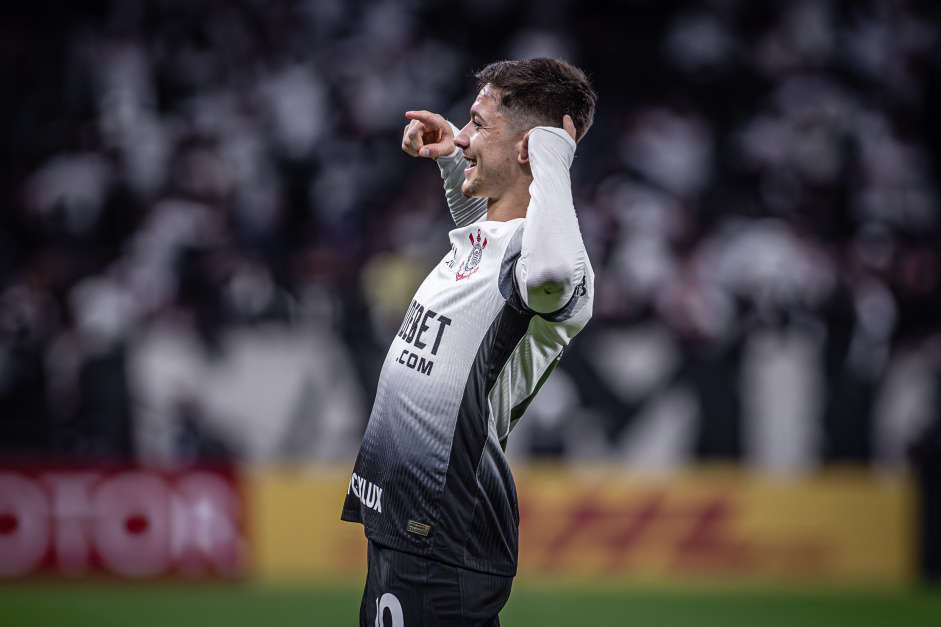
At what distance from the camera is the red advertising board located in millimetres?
7406

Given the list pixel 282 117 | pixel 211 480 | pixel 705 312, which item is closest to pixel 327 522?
pixel 211 480

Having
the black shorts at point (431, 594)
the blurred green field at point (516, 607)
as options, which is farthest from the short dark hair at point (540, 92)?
the blurred green field at point (516, 607)

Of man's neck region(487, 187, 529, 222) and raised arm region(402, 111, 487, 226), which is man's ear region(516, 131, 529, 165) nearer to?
man's neck region(487, 187, 529, 222)

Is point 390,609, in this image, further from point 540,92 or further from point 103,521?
point 103,521

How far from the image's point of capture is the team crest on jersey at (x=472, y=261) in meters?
2.74

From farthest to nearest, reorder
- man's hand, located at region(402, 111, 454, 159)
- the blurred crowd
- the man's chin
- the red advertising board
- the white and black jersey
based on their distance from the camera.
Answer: the blurred crowd, the red advertising board, man's hand, located at region(402, 111, 454, 159), the man's chin, the white and black jersey

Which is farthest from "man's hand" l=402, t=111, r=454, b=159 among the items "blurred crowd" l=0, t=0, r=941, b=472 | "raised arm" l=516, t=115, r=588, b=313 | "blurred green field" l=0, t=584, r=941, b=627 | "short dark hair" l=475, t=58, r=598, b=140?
"blurred crowd" l=0, t=0, r=941, b=472

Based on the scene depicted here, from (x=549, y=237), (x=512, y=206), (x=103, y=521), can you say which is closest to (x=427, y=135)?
(x=512, y=206)

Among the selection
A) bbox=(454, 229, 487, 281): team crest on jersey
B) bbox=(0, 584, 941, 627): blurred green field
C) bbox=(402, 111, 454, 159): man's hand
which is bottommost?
bbox=(0, 584, 941, 627): blurred green field

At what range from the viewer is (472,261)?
2760 millimetres

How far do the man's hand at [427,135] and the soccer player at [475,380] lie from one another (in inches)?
4.6

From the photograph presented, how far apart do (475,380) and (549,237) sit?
1.43 feet

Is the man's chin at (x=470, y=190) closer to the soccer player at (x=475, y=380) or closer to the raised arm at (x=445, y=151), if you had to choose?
the soccer player at (x=475, y=380)

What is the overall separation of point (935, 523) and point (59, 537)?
625 cm
